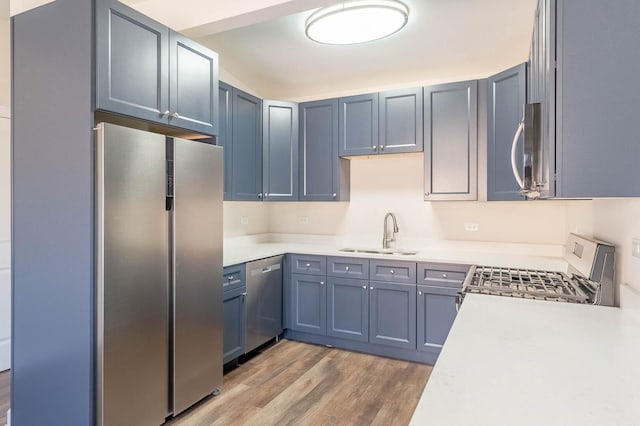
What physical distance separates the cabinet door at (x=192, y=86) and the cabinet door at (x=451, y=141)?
1.81 meters

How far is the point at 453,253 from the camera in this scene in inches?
125

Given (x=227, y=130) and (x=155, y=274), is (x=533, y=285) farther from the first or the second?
(x=227, y=130)

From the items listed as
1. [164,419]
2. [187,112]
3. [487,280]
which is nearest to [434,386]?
[487,280]

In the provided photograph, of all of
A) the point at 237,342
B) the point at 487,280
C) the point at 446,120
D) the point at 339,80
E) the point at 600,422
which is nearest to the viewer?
the point at 600,422

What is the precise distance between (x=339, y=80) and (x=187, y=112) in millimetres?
1956

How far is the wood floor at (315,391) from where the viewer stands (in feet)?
7.27

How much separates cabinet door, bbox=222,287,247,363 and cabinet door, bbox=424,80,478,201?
5.96 ft

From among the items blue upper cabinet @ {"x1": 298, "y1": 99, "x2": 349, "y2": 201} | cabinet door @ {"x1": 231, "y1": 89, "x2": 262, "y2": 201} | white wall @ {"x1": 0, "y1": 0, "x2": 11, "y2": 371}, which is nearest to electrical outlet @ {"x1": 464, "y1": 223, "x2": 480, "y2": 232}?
blue upper cabinet @ {"x1": 298, "y1": 99, "x2": 349, "y2": 201}

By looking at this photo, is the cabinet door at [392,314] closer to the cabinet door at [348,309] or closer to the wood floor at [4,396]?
the cabinet door at [348,309]

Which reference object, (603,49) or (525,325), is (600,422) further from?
(603,49)

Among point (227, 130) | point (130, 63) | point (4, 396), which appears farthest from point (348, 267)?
point (4, 396)

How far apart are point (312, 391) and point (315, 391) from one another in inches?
0.8

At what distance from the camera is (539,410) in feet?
2.34

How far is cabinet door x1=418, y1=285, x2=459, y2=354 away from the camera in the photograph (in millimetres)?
2861
